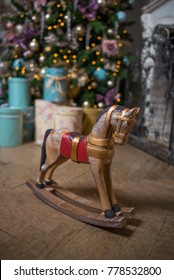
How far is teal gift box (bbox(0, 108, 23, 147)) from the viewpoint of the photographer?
2420mm

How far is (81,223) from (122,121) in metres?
0.53

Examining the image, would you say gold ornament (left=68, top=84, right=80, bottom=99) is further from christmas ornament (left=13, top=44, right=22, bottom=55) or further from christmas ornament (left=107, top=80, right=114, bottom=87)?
christmas ornament (left=13, top=44, right=22, bottom=55)

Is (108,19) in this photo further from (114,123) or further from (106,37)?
(114,123)

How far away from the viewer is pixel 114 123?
112 cm

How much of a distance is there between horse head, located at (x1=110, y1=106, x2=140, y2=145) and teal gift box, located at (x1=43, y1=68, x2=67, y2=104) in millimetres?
1574

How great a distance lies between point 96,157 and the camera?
46.9 inches

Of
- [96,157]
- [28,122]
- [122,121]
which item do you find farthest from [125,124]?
[28,122]

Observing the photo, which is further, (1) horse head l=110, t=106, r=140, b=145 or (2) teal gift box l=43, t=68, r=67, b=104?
(2) teal gift box l=43, t=68, r=67, b=104

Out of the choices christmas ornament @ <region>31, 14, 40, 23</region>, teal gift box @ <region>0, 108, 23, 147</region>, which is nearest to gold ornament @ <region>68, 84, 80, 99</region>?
teal gift box @ <region>0, 108, 23, 147</region>
